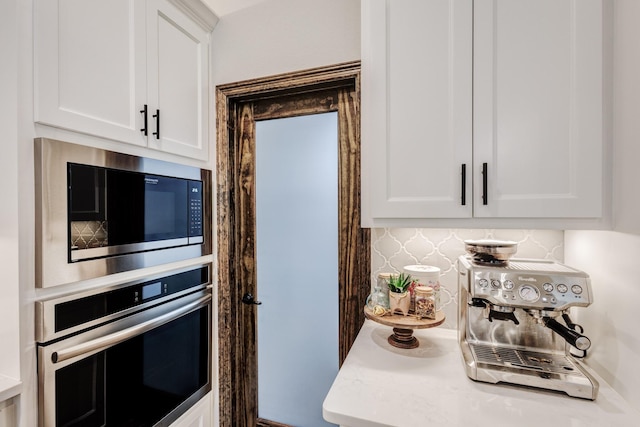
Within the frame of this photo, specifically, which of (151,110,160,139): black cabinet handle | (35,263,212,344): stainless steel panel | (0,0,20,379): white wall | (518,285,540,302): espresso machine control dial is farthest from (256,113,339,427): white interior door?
(0,0,20,379): white wall

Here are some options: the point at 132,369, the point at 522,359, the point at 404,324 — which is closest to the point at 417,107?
the point at 404,324

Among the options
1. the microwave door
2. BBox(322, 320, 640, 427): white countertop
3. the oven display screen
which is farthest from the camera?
the oven display screen

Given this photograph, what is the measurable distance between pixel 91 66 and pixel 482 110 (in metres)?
1.39

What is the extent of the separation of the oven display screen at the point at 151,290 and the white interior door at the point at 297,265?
55 cm

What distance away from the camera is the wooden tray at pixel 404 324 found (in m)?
1.16

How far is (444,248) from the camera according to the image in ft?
4.72

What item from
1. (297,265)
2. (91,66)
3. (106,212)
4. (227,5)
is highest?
(227,5)

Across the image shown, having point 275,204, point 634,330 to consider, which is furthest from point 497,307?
point 275,204

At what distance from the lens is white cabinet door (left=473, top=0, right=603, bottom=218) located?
0.95 m

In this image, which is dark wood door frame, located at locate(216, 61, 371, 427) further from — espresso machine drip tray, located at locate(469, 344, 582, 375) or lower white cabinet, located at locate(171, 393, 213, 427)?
espresso machine drip tray, located at locate(469, 344, 582, 375)

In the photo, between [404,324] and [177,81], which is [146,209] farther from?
[404,324]

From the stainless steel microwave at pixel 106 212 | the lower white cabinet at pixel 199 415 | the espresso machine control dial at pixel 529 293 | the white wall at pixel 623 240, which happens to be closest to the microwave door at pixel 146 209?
the stainless steel microwave at pixel 106 212

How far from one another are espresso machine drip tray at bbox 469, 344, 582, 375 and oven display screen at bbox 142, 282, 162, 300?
4.26 feet

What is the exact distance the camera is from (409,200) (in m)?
1.14
